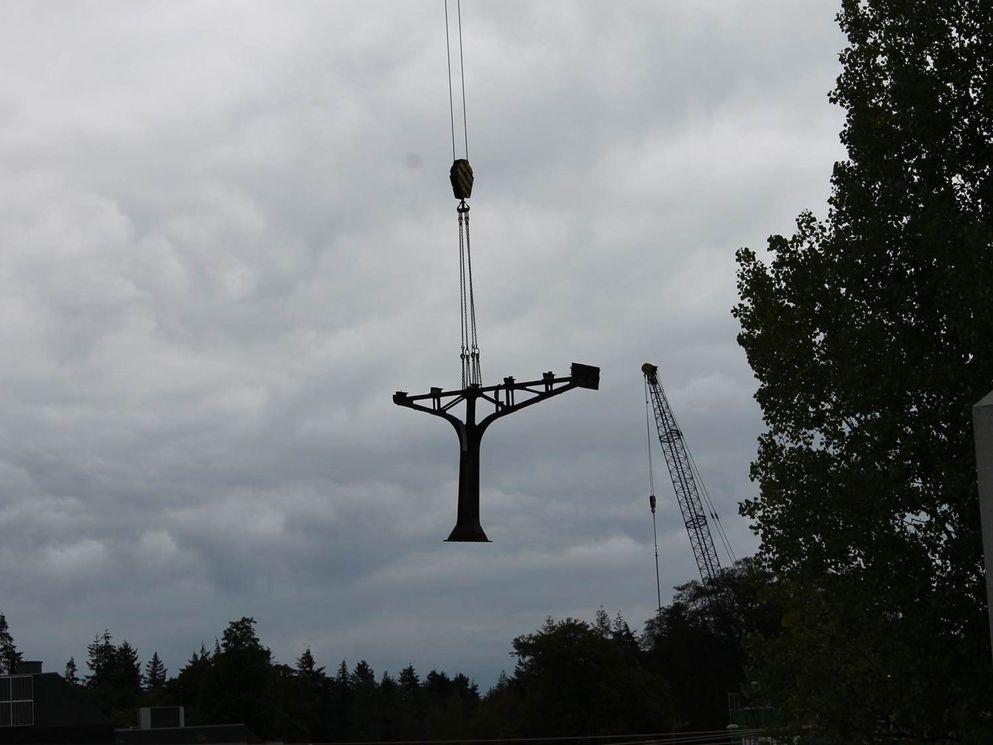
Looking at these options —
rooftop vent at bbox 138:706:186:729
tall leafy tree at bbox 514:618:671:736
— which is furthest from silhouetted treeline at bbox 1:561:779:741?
rooftop vent at bbox 138:706:186:729

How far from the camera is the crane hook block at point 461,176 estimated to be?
22594mm

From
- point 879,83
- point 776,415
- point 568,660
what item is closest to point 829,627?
point 776,415

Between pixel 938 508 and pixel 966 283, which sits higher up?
pixel 966 283

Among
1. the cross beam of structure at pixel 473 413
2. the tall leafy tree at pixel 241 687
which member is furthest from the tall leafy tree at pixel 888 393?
the tall leafy tree at pixel 241 687

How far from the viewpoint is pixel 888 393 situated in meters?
20.7

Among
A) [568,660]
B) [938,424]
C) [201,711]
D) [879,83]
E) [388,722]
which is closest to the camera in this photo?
[938,424]

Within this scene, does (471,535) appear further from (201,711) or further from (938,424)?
(201,711)

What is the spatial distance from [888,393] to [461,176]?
293 inches

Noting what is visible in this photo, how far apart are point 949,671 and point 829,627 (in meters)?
2.14

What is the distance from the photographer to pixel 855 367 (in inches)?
818

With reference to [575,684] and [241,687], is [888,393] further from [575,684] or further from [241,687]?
[241,687]

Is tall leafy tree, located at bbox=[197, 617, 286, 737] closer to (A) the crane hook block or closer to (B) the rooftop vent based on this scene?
(B) the rooftop vent

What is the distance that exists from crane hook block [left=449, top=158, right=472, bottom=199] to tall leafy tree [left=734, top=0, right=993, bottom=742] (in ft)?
16.8

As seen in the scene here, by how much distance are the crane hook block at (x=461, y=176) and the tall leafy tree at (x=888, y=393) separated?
5.11 metres
